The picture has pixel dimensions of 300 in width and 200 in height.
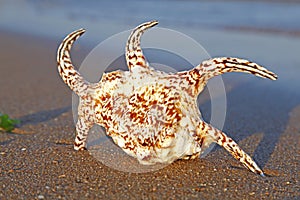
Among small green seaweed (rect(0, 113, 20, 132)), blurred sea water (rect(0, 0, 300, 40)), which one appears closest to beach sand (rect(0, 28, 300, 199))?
small green seaweed (rect(0, 113, 20, 132))

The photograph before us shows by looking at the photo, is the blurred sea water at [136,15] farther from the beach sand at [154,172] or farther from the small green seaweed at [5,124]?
the small green seaweed at [5,124]

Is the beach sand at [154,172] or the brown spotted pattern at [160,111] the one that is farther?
the brown spotted pattern at [160,111]

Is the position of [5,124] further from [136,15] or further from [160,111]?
[136,15]

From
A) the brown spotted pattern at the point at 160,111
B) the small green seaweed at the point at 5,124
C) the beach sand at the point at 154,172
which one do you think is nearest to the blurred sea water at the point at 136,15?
the beach sand at the point at 154,172

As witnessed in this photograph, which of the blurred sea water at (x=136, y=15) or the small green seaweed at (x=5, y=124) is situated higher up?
the small green seaweed at (x=5, y=124)

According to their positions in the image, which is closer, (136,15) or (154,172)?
(154,172)

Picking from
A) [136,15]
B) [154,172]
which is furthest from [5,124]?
[136,15]

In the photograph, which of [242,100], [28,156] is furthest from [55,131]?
[242,100]
